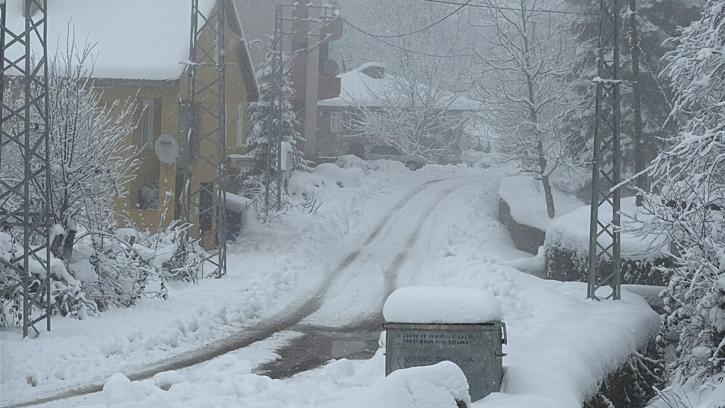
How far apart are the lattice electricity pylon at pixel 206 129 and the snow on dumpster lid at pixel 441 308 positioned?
37.9 ft

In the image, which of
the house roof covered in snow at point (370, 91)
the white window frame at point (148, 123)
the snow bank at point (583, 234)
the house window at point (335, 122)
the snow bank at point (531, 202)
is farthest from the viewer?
the house window at point (335, 122)

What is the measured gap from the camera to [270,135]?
33.7 m

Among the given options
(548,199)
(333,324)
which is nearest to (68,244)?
(333,324)

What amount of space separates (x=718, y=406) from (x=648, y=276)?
11685 millimetres

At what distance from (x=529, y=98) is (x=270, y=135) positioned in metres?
9.72

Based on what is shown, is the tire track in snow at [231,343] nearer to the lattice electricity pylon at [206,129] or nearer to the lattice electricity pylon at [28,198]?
the lattice electricity pylon at [28,198]

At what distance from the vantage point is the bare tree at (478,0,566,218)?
32.5m

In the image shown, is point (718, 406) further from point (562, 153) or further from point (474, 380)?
point (562, 153)

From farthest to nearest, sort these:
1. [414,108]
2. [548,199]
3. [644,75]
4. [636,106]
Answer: [414,108] < [548,199] < [644,75] < [636,106]

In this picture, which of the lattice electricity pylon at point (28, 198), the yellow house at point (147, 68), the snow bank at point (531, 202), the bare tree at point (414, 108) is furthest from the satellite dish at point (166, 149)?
the bare tree at point (414, 108)

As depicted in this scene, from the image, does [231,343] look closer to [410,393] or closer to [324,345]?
[324,345]

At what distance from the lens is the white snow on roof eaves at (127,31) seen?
25.3 m

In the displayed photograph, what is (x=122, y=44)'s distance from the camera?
→ 26.2 meters

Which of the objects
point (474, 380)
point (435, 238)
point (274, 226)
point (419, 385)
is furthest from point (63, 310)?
point (435, 238)
